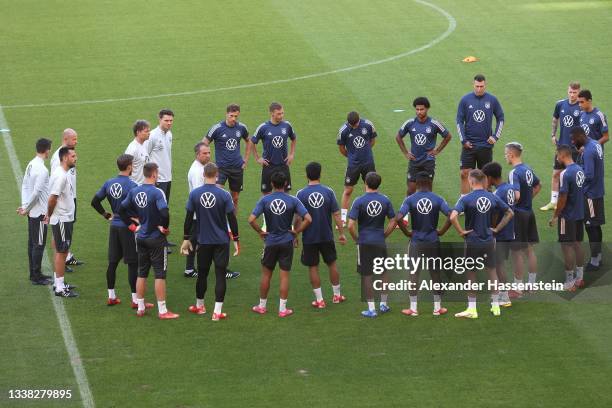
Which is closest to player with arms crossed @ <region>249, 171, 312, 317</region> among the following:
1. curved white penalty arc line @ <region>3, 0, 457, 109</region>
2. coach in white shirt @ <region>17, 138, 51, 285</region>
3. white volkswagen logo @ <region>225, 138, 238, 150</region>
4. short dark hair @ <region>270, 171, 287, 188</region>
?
short dark hair @ <region>270, 171, 287, 188</region>

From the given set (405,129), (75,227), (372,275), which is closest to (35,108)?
(75,227)

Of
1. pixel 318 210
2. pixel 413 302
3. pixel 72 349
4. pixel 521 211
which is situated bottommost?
pixel 72 349

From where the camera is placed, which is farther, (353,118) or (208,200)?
(353,118)

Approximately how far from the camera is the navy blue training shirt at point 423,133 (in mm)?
17891

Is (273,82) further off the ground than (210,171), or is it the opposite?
(273,82)

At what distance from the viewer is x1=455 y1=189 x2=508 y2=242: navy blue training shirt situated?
1433 centimetres

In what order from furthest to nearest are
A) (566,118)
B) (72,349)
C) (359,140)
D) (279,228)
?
1. (566,118)
2. (359,140)
3. (279,228)
4. (72,349)

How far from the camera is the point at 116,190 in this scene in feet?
49.4

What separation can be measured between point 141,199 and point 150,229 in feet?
1.36

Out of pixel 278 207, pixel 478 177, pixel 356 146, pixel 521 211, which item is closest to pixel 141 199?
pixel 278 207

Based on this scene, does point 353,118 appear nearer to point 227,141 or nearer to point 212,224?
point 227,141

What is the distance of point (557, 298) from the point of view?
15.1 m

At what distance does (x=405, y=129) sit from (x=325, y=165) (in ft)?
10.7

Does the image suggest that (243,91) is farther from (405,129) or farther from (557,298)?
(557,298)
